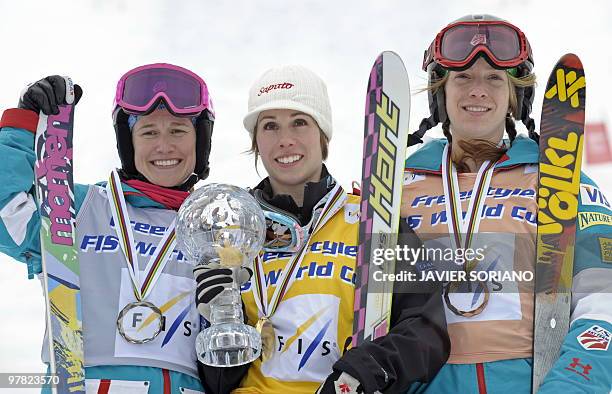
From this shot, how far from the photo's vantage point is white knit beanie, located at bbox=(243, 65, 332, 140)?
3850 mm

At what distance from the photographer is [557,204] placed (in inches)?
136

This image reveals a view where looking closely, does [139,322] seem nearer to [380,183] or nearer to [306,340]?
[306,340]

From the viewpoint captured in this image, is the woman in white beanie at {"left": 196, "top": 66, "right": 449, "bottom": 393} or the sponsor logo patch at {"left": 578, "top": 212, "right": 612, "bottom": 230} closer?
the woman in white beanie at {"left": 196, "top": 66, "right": 449, "bottom": 393}

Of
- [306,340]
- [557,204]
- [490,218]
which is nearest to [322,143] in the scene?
[490,218]

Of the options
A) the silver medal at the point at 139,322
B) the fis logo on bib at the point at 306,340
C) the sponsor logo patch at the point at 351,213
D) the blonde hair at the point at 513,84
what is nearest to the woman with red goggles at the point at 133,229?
the silver medal at the point at 139,322

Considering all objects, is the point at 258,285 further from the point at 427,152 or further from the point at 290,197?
the point at 427,152

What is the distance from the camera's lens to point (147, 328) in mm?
3457

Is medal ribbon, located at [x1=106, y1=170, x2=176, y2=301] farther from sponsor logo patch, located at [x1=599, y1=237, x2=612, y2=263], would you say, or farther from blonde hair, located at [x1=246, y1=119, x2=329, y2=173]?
sponsor logo patch, located at [x1=599, y1=237, x2=612, y2=263]

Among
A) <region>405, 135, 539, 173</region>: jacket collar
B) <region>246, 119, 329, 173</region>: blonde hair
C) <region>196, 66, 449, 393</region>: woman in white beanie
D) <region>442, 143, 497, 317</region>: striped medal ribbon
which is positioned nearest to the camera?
<region>196, 66, 449, 393</region>: woman in white beanie

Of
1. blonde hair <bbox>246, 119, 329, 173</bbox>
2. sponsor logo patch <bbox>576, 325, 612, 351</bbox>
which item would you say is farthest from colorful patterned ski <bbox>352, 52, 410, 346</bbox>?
sponsor logo patch <bbox>576, 325, 612, 351</bbox>

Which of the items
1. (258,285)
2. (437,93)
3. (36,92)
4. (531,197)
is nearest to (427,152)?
(437,93)

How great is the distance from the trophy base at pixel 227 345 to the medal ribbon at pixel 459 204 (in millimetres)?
1107

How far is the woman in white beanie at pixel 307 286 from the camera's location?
3.04 metres

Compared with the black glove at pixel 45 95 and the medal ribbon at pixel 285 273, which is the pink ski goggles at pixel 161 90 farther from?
the medal ribbon at pixel 285 273
